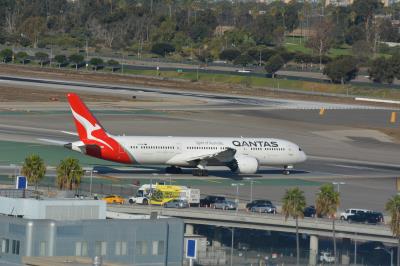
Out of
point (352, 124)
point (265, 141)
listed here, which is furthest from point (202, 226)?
point (352, 124)

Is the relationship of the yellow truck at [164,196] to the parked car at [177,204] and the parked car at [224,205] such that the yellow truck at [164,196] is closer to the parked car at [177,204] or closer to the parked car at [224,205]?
the parked car at [177,204]

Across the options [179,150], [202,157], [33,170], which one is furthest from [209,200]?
[202,157]

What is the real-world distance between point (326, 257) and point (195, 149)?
115 ft

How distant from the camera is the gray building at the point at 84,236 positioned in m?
53.3

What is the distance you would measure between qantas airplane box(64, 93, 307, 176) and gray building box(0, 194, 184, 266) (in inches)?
2075

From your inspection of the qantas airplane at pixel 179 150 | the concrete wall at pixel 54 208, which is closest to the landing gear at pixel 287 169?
the qantas airplane at pixel 179 150

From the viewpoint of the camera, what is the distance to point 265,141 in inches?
4783

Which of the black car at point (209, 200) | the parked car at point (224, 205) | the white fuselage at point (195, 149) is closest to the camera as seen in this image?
the parked car at point (224, 205)

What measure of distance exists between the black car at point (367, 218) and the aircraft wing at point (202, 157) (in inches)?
986

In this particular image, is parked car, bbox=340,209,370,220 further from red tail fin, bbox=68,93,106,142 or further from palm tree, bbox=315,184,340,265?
red tail fin, bbox=68,93,106,142

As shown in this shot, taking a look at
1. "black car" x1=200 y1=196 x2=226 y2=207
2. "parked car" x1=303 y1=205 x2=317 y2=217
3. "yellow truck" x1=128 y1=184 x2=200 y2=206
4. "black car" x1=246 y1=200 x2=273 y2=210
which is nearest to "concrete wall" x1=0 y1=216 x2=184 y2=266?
"parked car" x1=303 y1=205 x2=317 y2=217

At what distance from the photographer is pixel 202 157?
383 ft

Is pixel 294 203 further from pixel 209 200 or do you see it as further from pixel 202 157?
pixel 202 157

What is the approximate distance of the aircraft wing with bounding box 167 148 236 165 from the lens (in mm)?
115625
